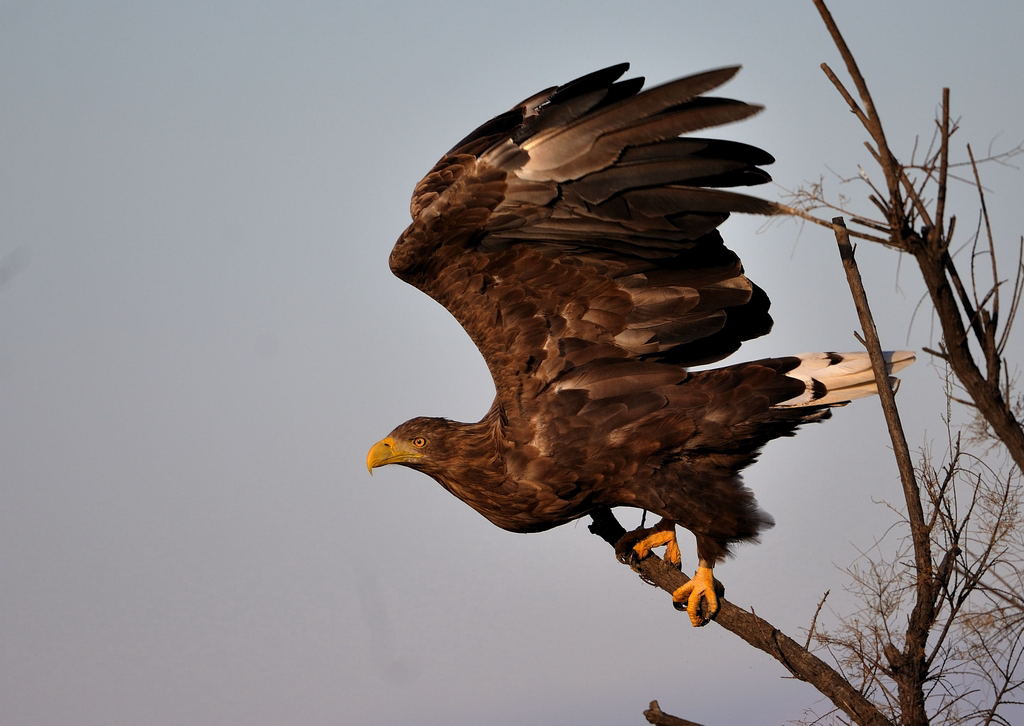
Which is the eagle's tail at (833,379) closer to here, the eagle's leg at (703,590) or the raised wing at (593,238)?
the raised wing at (593,238)

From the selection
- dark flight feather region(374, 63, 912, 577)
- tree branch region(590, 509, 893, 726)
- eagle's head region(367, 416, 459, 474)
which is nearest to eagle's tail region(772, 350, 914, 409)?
dark flight feather region(374, 63, 912, 577)

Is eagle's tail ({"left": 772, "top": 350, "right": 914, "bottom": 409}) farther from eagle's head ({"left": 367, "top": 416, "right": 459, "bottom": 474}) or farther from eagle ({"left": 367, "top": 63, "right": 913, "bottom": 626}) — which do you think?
eagle's head ({"left": 367, "top": 416, "right": 459, "bottom": 474})

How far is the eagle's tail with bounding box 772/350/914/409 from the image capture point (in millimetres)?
4535

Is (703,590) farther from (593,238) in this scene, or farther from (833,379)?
(593,238)

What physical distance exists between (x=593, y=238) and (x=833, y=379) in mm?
1229

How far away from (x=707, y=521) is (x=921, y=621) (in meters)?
1.00

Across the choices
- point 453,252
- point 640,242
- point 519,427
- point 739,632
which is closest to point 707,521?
point 739,632

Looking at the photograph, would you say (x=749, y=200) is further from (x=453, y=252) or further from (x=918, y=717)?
(x=918, y=717)

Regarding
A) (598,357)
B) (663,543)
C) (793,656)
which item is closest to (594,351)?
(598,357)

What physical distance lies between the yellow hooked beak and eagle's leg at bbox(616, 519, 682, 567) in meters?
1.12

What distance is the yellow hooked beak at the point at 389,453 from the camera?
4988 millimetres

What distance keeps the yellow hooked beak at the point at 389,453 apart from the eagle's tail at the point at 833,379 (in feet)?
5.63

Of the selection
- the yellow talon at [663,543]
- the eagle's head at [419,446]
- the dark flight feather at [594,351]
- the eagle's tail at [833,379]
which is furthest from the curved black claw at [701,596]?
the eagle's head at [419,446]

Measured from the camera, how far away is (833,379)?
4.57 meters
